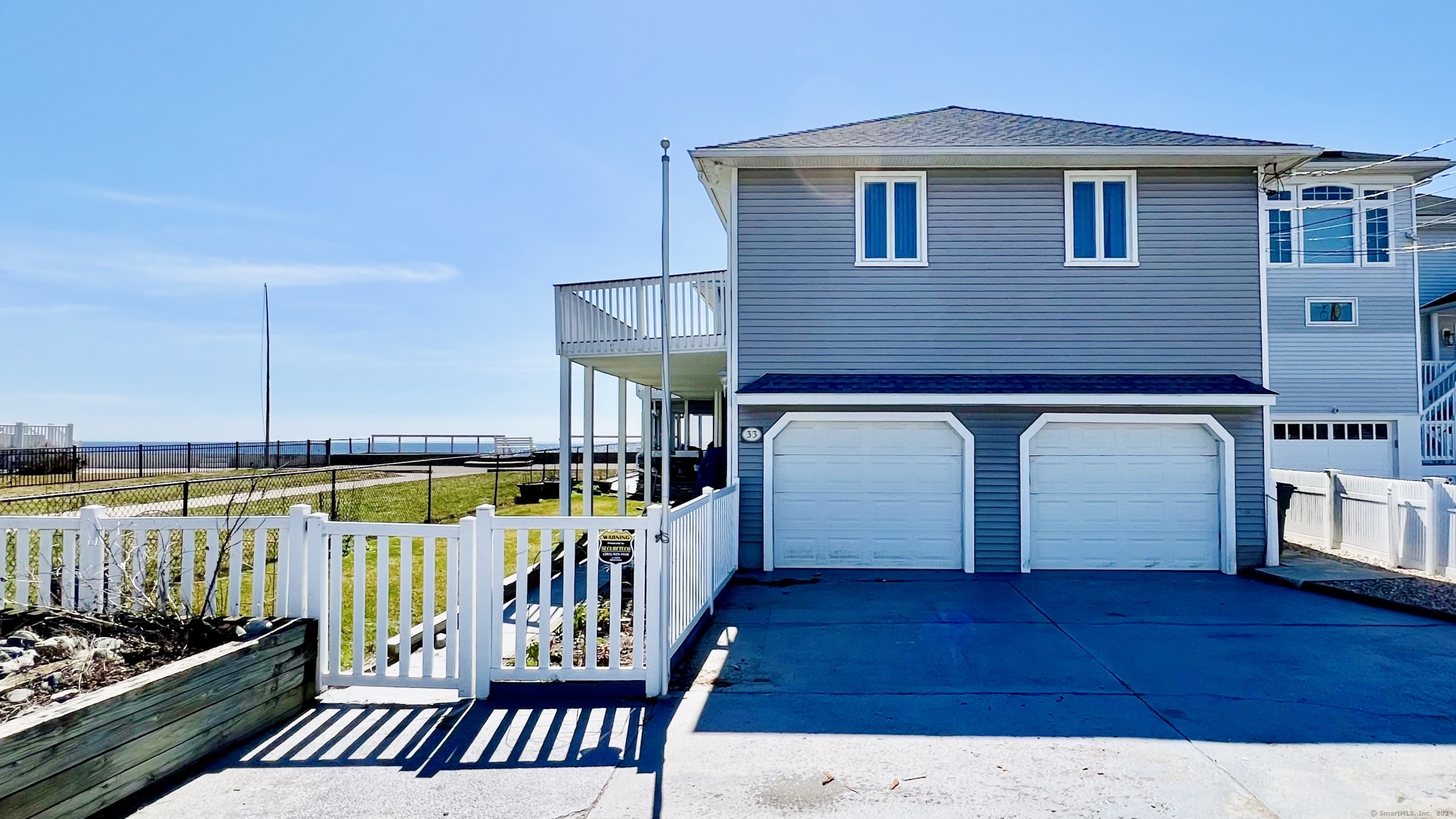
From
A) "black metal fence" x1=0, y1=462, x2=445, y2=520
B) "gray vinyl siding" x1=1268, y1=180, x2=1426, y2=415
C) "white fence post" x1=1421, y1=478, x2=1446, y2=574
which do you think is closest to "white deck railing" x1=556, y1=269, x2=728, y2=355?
"black metal fence" x1=0, y1=462, x2=445, y2=520

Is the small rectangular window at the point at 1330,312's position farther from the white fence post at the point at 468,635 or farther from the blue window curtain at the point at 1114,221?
the white fence post at the point at 468,635

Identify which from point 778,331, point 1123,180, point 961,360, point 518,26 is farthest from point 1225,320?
point 518,26

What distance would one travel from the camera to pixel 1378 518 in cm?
948

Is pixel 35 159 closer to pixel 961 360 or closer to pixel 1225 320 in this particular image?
pixel 961 360

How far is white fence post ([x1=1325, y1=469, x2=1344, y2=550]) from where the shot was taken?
10414mm

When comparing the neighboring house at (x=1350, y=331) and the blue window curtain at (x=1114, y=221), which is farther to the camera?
the neighboring house at (x=1350, y=331)

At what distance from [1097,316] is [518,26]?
7681 mm

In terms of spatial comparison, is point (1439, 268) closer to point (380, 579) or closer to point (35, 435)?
point (380, 579)

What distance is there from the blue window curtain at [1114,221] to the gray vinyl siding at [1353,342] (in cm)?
827

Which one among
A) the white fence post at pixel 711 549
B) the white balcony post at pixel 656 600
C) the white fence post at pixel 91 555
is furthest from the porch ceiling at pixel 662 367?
the white fence post at pixel 91 555

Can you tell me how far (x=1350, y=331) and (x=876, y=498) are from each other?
12.7 meters

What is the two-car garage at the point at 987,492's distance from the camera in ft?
30.5

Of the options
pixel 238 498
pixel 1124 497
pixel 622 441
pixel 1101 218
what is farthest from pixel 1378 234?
pixel 238 498

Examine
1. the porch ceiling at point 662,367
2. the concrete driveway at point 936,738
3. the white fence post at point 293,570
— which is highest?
the porch ceiling at point 662,367
